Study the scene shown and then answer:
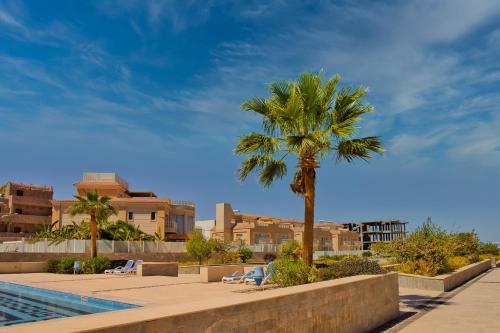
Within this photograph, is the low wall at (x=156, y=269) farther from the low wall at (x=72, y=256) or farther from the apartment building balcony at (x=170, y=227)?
the apartment building balcony at (x=170, y=227)

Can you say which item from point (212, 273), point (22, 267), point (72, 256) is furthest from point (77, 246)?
point (212, 273)

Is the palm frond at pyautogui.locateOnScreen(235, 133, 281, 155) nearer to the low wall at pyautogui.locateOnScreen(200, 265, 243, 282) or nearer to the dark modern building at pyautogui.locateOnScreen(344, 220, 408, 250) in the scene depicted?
the low wall at pyautogui.locateOnScreen(200, 265, 243, 282)

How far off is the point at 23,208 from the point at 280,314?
7297 cm

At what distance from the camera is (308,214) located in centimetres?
1331

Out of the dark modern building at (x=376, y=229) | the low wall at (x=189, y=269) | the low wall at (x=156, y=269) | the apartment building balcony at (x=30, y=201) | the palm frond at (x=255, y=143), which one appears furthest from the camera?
the dark modern building at (x=376, y=229)

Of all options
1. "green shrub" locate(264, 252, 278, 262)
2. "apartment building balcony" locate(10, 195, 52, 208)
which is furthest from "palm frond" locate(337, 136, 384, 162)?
"apartment building balcony" locate(10, 195, 52, 208)

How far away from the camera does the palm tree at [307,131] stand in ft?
43.8

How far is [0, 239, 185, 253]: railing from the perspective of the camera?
35.4 meters

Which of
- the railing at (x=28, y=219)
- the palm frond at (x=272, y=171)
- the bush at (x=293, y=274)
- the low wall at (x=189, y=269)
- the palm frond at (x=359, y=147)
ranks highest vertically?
the palm frond at (x=359, y=147)

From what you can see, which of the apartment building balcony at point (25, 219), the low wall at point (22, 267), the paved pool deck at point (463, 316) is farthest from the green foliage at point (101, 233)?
the paved pool deck at point (463, 316)

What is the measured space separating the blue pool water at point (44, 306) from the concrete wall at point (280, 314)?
23.8ft

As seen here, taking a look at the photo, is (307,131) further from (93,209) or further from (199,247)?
(93,209)

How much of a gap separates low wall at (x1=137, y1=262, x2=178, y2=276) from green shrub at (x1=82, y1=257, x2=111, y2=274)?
486 centimetres

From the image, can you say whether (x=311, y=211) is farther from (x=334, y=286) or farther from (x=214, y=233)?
(x=214, y=233)
